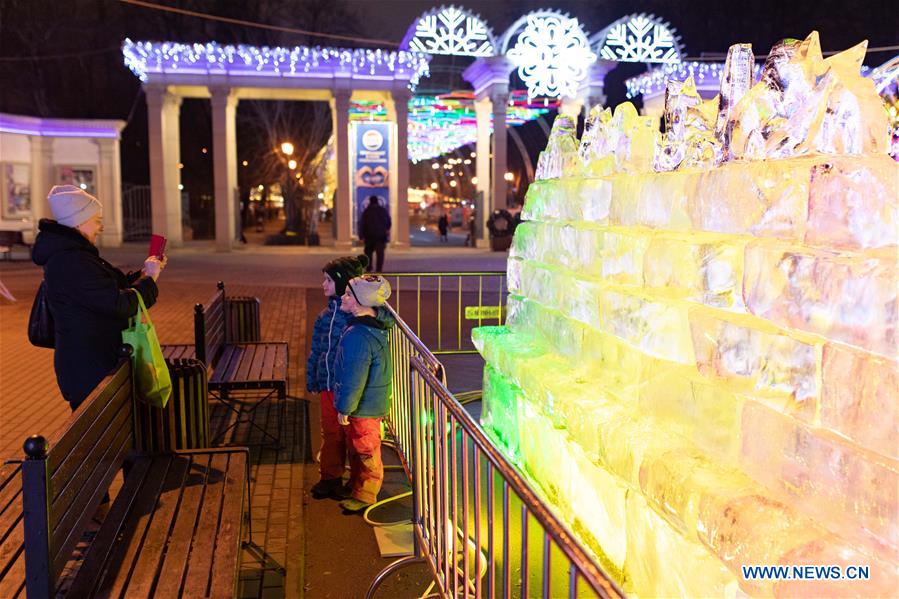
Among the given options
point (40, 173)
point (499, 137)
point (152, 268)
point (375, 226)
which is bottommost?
point (152, 268)

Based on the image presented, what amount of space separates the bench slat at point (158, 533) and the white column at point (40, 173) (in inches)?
965

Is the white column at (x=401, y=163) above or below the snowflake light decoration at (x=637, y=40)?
below

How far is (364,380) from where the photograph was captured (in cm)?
508

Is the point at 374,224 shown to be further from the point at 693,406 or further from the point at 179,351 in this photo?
the point at 693,406

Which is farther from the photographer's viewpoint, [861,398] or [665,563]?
[665,563]

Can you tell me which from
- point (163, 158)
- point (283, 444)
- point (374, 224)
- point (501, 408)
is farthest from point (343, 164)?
point (501, 408)

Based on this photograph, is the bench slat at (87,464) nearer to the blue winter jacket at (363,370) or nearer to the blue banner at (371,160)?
the blue winter jacket at (363,370)

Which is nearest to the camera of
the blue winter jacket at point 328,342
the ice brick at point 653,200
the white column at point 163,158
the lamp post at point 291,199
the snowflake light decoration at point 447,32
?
the ice brick at point 653,200

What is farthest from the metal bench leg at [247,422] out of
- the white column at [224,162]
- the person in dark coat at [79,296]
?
the white column at [224,162]

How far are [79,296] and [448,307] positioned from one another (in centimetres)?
937

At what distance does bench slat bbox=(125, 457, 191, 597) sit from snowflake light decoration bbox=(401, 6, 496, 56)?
71.5 feet

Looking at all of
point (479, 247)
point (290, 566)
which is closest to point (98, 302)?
point (290, 566)

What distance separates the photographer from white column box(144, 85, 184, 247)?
24.4 metres

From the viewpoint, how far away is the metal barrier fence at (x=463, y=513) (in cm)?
254
